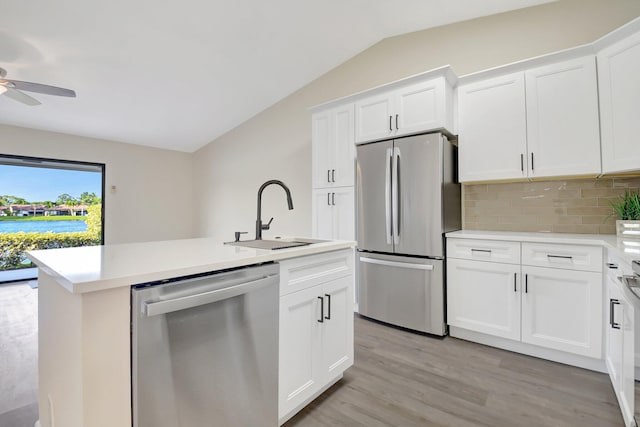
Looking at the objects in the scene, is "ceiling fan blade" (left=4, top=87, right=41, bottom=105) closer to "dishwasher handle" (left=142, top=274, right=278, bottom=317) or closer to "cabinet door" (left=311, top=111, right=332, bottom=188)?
"cabinet door" (left=311, top=111, right=332, bottom=188)

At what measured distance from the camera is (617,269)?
5.48 ft

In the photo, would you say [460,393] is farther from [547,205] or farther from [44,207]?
[44,207]

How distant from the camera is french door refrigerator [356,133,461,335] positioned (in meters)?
2.62

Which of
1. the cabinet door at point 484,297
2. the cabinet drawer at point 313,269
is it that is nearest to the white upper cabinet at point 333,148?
the cabinet door at point 484,297

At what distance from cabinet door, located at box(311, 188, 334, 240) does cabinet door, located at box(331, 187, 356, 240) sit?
0.18 ft

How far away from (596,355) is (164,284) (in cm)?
270

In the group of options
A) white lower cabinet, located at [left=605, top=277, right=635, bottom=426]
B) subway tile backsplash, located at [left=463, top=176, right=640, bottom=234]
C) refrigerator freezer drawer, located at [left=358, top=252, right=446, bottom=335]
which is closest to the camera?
white lower cabinet, located at [left=605, top=277, right=635, bottom=426]

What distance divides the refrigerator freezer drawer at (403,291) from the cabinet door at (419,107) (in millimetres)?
1233

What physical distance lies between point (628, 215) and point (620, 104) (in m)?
0.78

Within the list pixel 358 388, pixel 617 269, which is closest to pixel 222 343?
pixel 358 388

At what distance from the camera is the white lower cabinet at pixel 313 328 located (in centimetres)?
147

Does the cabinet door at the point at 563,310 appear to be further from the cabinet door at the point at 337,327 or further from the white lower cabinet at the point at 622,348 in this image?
the cabinet door at the point at 337,327

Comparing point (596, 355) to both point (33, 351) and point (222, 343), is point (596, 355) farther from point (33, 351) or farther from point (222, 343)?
point (33, 351)

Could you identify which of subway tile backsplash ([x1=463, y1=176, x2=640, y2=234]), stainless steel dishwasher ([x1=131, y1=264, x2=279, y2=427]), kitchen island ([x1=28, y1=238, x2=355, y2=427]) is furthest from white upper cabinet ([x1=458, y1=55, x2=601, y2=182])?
stainless steel dishwasher ([x1=131, y1=264, x2=279, y2=427])
